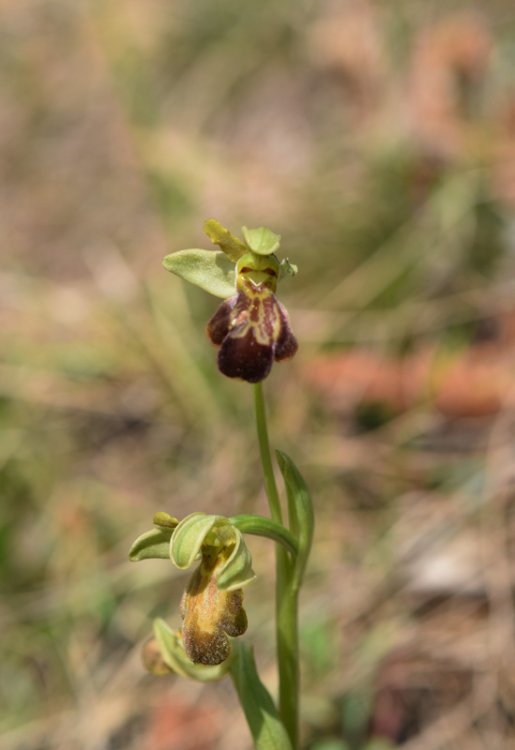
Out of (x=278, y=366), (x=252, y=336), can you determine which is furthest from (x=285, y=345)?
(x=278, y=366)

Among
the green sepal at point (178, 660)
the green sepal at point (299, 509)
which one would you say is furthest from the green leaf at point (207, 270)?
the green sepal at point (178, 660)

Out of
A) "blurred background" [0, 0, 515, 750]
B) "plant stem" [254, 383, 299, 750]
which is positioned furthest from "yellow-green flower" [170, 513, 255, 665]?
"blurred background" [0, 0, 515, 750]

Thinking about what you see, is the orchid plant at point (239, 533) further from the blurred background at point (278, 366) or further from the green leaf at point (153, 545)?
the blurred background at point (278, 366)

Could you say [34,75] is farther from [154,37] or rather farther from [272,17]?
[272,17]

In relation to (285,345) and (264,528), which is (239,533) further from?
(285,345)

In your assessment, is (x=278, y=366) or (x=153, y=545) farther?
(x=278, y=366)

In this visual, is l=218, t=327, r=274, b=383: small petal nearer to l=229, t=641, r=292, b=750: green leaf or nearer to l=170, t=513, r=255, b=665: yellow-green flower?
l=170, t=513, r=255, b=665: yellow-green flower

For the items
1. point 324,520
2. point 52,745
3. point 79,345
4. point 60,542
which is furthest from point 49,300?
point 52,745
